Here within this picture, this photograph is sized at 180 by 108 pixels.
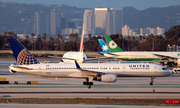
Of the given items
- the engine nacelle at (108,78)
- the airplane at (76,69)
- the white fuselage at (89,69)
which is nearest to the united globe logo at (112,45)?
the airplane at (76,69)

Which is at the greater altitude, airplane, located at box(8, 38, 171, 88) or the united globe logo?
the united globe logo

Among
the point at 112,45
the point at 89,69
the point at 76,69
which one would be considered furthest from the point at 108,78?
the point at 112,45

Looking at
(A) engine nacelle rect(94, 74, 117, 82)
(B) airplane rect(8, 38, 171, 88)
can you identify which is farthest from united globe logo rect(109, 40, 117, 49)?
(A) engine nacelle rect(94, 74, 117, 82)

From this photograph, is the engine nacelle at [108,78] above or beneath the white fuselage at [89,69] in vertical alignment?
beneath

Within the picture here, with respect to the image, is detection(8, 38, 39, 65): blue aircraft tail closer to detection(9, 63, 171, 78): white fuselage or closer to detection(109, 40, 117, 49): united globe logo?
detection(9, 63, 171, 78): white fuselage

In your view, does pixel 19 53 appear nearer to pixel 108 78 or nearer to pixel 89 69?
pixel 89 69

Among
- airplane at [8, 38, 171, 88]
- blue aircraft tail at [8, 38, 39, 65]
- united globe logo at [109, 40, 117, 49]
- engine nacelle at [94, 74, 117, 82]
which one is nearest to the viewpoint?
engine nacelle at [94, 74, 117, 82]

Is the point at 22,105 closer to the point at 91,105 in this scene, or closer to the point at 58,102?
the point at 58,102

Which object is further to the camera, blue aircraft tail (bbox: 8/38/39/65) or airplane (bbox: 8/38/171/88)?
blue aircraft tail (bbox: 8/38/39/65)

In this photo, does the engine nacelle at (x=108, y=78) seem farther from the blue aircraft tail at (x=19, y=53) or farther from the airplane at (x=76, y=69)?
the blue aircraft tail at (x=19, y=53)

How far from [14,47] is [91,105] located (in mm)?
20724

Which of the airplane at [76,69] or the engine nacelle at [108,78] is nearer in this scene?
the engine nacelle at [108,78]

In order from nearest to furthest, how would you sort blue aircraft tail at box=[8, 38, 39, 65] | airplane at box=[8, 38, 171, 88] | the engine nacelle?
the engine nacelle < airplane at box=[8, 38, 171, 88] < blue aircraft tail at box=[8, 38, 39, 65]

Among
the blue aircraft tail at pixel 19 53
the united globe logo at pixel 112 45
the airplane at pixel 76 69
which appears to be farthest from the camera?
the united globe logo at pixel 112 45
